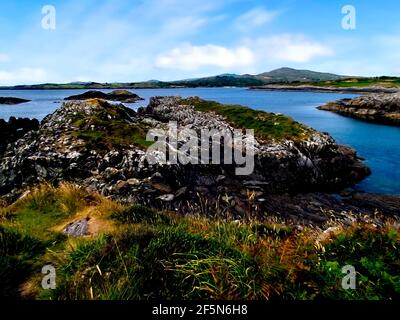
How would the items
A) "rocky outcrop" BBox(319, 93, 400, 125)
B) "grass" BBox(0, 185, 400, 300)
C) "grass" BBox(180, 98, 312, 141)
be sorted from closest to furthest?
"grass" BBox(0, 185, 400, 300) < "grass" BBox(180, 98, 312, 141) < "rocky outcrop" BBox(319, 93, 400, 125)

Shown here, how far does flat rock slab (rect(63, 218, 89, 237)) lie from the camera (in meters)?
7.73

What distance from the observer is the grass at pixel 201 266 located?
15.7 feet

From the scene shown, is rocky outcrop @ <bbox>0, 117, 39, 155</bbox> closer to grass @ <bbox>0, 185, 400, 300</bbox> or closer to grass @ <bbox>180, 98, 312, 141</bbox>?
grass @ <bbox>180, 98, 312, 141</bbox>

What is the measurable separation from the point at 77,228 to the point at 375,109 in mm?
79160

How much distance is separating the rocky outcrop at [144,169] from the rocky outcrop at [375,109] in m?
45.7

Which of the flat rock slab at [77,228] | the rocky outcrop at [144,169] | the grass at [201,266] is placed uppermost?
the grass at [201,266]

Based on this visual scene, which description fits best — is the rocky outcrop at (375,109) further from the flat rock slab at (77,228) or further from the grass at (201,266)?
the flat rock slab at (77,228)

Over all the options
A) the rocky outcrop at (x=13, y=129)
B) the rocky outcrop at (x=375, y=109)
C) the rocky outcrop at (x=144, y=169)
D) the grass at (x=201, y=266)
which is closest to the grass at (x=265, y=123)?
the rocky outcrop at (x=144, y=169)

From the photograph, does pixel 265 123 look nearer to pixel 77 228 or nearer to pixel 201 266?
pixel 77 228

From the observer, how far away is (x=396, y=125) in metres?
61.6

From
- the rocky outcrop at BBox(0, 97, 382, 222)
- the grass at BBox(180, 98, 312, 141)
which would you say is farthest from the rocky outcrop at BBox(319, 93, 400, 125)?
the rocky outcrop at BBox(0, 97, 382, 222)

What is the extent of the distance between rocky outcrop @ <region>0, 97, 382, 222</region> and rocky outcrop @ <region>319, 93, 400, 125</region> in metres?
45.7

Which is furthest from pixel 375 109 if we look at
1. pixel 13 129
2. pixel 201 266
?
pixel 201 266
